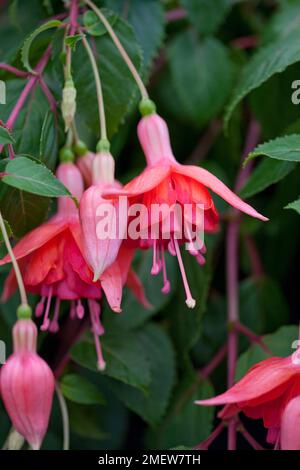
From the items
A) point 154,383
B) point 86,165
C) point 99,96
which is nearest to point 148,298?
point 154,383

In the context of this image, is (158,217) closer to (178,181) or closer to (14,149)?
(178,181)

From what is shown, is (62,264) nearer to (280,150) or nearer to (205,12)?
(280,150)

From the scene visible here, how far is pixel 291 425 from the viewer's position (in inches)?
25.5

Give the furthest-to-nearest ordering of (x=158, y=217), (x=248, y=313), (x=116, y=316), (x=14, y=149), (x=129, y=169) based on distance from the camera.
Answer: (x=129, y=169)
(x=248, y=313)
(x=116, y=316)
(x=14, y=149)
(x=158, y=217)

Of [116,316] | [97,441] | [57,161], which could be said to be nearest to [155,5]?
[57,161]

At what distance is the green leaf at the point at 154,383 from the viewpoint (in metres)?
0.98

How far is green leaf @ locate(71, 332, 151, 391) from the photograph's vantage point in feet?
2.96

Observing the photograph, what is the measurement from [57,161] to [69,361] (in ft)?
0.96

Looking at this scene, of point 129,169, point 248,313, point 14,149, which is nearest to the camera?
point 14,149

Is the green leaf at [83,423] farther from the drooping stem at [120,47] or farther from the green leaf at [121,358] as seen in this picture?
the drooping stem at [120,47]

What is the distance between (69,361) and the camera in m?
1.05

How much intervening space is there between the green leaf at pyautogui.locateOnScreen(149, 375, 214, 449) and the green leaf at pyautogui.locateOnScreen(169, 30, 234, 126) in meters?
0.39

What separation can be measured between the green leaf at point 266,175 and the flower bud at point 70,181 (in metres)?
0.19

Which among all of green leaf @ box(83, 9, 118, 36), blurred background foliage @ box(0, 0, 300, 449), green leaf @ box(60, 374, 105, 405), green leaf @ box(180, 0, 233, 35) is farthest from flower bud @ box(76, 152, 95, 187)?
green leaf @ box(180, 0, 233, 35)
